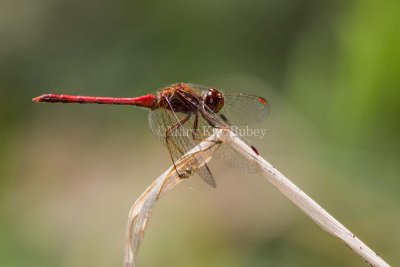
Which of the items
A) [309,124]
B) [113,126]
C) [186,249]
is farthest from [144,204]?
[113,126]

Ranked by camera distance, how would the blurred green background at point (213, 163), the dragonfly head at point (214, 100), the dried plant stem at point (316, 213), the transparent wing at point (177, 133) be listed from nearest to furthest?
1. the dried plant stem at point (316, 213)
2. the transparent wing at point (177, 133)
3. the dragonfly head at point (214, 100)
4. the blurred green background at point (213, 163)

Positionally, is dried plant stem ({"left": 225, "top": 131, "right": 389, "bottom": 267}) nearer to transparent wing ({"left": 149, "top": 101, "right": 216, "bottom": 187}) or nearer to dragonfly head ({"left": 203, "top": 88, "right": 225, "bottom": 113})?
transparent wing ({"left": 149, "top": 101, "right": 216, "bottom": 187})

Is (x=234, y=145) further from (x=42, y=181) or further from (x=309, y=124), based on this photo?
(x=42, y=181)

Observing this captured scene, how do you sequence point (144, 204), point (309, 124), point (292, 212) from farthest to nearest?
point (309, 124) < point (292, 212) < point (144, 204)

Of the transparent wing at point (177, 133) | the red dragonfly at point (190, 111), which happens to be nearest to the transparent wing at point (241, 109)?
the red dragonfly at point (190, 111)

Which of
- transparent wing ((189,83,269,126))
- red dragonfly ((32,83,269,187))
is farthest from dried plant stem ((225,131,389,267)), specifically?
transparent wing ((189,83,269,126))

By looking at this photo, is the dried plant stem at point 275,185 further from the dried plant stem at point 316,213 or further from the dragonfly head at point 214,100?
the dragonfly head at point 214,100

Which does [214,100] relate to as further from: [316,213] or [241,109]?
[316,213]
